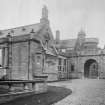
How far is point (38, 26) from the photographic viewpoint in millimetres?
26703

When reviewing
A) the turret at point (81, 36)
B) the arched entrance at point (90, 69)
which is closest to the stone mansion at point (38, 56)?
the arched entrance at point (90, 69)

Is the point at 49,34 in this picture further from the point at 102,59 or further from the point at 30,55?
the point at 102,59

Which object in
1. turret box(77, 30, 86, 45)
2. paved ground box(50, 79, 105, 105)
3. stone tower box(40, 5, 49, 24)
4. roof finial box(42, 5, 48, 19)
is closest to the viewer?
paved ground box(50, 79, 105, 105)

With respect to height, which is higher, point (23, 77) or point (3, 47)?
point (3, 47)

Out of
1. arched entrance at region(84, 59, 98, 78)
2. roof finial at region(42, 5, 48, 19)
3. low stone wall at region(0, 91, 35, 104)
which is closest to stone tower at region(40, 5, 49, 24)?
roof finial at region(42, 5, 48, 19)

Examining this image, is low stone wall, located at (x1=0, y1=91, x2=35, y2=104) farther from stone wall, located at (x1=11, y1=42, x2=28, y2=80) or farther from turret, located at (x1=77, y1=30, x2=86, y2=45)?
turret, located at (x1=77, y1=30, x2=86, y2=45)

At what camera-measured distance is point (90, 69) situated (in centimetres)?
4072

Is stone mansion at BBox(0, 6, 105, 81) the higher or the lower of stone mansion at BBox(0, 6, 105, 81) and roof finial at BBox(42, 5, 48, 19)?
the lower

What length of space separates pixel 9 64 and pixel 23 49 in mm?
3184

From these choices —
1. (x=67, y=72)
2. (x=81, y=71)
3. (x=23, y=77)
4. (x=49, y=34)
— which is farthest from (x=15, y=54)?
(x=81, y=71)

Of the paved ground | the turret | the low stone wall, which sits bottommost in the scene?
the paved ground

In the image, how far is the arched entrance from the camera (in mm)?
37531

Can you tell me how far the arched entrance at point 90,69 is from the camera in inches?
1478

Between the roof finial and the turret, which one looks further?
the turret
